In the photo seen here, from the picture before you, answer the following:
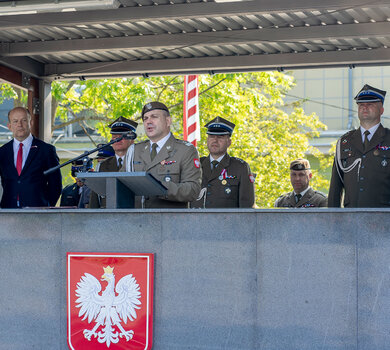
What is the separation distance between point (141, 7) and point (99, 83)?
11578 mm

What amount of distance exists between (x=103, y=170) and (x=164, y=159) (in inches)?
79.7

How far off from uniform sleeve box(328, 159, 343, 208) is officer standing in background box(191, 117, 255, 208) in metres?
1.39

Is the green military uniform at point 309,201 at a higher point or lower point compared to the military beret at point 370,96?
lower

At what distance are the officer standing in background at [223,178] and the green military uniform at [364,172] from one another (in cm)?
149

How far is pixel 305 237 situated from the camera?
5.35m

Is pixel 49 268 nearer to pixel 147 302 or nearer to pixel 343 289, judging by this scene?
pixel 147 302

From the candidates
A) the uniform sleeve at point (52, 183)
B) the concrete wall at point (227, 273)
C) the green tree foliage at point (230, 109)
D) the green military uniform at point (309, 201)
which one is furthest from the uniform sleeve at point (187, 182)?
the green tree foliage at point (230, 109)

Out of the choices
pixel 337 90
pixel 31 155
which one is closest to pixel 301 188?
pixel 31 155

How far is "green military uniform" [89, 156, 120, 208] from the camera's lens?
27.3 feet

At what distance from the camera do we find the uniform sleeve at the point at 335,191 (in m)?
7.12

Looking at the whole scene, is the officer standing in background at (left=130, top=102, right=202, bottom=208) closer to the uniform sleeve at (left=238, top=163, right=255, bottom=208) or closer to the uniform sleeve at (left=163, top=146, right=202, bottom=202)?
the uniform sleeve at (left=163, top=146, right=202, bottom=202)

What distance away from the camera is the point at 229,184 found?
28.0 feet

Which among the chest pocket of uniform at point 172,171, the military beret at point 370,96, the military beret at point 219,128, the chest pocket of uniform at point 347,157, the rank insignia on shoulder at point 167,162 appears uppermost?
the military beret at point 370,96

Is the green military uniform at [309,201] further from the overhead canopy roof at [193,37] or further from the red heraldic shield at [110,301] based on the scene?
the red heraldic shield at [110,301]
